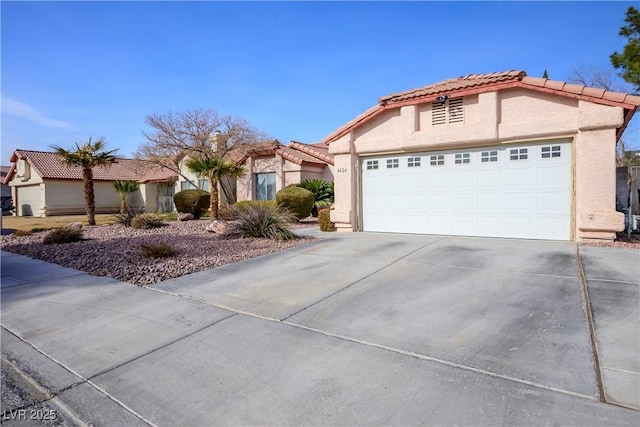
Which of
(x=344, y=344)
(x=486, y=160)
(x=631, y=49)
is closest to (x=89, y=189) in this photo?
(x=486, y=160)

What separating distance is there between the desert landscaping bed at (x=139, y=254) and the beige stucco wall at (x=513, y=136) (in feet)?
11.6

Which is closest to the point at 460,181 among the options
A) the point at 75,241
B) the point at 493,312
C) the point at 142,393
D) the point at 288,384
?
the point at 493,312

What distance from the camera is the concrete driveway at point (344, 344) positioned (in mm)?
2844

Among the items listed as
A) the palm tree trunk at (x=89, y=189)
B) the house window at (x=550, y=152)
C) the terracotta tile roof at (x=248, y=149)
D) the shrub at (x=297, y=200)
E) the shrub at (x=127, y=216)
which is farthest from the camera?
the terracotta tile roof at (x=248, y=149)

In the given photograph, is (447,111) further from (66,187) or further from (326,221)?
(66,187)

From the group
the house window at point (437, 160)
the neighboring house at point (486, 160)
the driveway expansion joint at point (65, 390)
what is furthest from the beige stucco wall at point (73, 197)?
the driveway expansion joint at point (65, 390)

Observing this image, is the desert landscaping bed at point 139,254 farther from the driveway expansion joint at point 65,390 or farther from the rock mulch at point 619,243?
the rock mulch at point 619,243

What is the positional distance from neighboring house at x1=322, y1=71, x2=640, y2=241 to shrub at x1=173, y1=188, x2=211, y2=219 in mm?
11871

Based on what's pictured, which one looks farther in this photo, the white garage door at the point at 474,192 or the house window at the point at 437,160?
the house window at the point at 437,160

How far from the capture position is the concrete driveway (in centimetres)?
284

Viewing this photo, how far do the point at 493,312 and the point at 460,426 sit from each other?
7.72ft

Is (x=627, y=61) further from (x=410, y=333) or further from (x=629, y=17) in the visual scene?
(x=410, y=333)

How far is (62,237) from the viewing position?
11.7 meters

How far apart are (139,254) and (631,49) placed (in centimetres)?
1930
